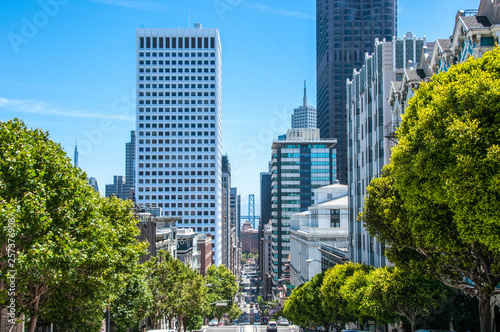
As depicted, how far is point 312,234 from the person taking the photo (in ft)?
283

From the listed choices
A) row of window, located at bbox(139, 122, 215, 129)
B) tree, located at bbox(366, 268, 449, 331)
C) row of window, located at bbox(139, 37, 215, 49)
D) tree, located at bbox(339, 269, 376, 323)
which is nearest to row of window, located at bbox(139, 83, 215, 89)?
row of window, located at bbox(139, 122, 215, 129)

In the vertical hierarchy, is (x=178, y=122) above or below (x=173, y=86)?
below

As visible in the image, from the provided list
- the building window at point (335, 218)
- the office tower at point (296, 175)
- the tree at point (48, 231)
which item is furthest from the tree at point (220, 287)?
the tree at point (48, 231)

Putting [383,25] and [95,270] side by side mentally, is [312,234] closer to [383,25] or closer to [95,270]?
[95,270]

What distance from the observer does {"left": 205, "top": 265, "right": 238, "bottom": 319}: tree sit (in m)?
98.7

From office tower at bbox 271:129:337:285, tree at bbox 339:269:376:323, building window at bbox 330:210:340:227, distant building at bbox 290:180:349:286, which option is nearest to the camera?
tree at bbox 339:269:376:323

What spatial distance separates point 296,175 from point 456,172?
13590 cm

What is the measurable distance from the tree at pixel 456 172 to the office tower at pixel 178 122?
459 ft

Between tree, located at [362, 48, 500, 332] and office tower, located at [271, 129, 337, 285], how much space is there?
129 meters

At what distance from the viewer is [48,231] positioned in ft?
67.1

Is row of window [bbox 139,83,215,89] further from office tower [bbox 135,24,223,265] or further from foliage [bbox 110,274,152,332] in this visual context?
foliage [bbox 110,274,152,332]

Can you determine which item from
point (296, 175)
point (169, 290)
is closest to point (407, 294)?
point (169, 290)

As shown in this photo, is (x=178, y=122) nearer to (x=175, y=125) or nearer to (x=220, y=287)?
(x=175, y=125)

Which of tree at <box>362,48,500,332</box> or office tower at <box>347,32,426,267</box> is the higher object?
office tower at <box>347,32,426,267</box>
